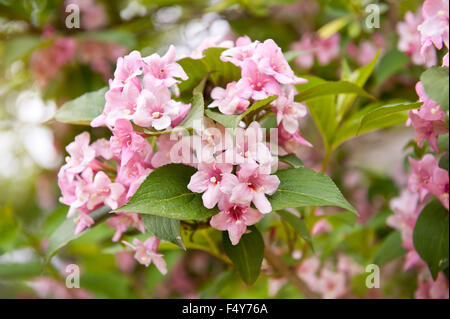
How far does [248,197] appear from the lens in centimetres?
59

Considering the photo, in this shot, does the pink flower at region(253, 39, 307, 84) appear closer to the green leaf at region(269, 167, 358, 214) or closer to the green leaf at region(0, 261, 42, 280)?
the green leaf at region(269, 167, 358, 214)

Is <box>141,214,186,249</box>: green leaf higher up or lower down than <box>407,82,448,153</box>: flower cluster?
lower down

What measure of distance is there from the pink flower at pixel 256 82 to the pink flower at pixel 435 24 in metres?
0.26

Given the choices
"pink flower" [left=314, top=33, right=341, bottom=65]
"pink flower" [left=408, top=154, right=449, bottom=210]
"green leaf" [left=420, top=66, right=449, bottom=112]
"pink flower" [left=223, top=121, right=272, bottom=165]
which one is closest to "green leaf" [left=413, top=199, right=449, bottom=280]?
"pink flower" [left=408, top=154, right=449, bottom=210]

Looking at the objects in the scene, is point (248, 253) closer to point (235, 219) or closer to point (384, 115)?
point (235, 219)

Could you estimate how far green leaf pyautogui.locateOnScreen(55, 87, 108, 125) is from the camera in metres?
0.75

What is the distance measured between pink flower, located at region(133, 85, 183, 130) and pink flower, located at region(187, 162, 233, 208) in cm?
8

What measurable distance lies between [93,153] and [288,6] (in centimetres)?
147

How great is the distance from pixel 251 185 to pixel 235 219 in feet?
0.19

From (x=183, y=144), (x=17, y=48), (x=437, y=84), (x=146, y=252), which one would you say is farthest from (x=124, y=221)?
(x=17, y=48)

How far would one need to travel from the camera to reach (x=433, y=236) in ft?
2.63
